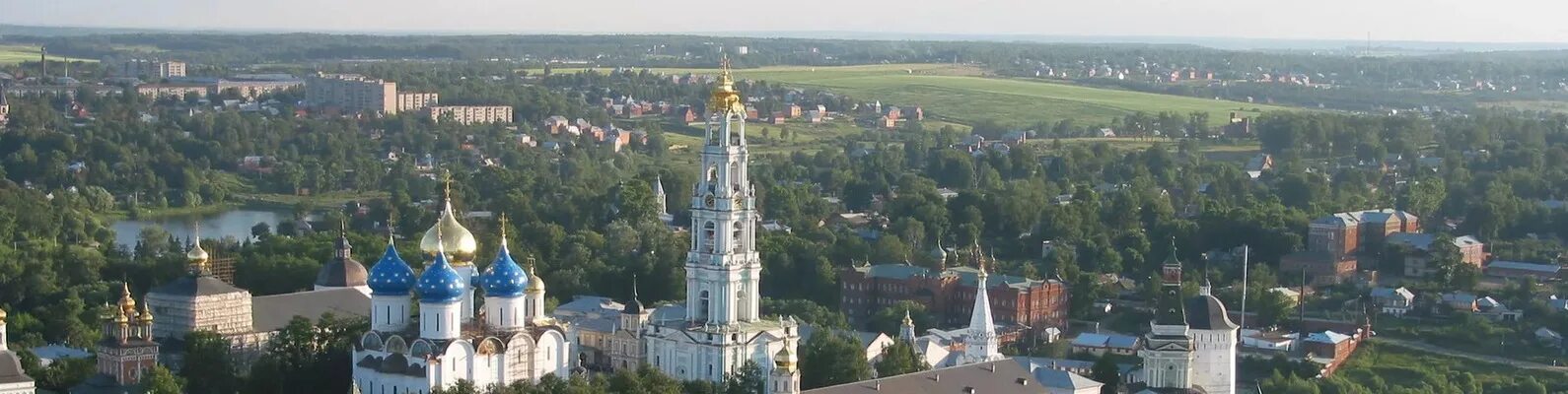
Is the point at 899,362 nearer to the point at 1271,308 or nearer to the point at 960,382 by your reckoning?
the point at 960,382

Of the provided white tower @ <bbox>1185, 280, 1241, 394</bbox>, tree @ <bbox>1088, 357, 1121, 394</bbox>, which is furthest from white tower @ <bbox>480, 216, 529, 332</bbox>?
white tower @ <bbox>1185, 280, 1241, 394</bbox>

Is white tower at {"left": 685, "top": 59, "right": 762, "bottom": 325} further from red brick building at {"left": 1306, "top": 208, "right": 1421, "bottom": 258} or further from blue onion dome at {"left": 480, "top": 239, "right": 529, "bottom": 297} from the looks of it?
red brick building at {"left": 1306, "top": 208, "right": 1421, "bottom": 258}

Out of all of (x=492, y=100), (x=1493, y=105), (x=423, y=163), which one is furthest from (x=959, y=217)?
(x=1493, y=105)

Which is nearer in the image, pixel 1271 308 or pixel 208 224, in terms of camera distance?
pixel 1271 308

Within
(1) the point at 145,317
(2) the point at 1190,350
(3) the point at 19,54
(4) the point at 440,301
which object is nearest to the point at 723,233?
(4) the point at 440,301

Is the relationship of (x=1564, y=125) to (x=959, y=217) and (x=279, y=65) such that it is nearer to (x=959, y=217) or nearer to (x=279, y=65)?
(x=959, y=217)
